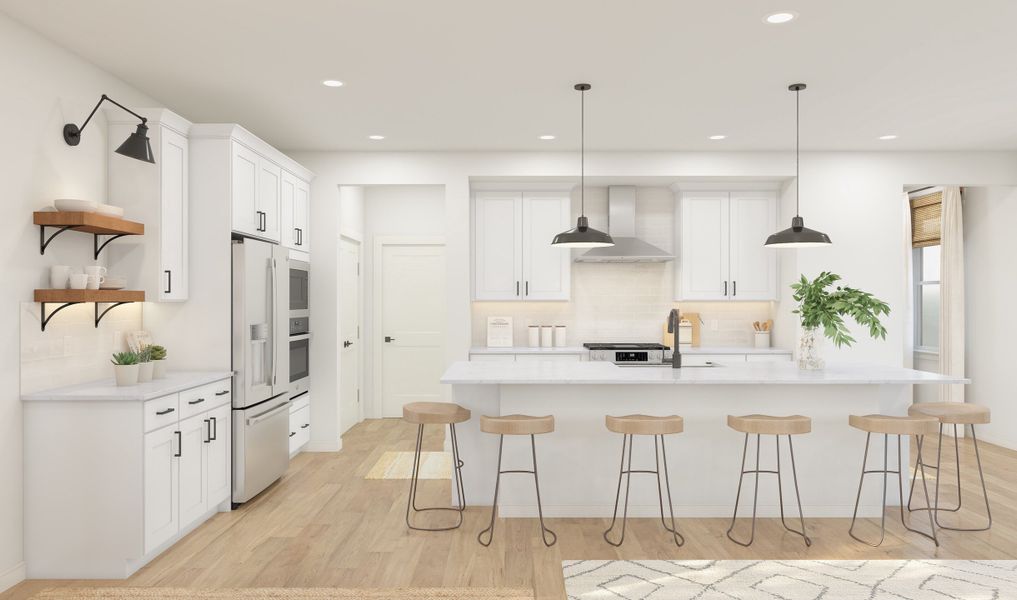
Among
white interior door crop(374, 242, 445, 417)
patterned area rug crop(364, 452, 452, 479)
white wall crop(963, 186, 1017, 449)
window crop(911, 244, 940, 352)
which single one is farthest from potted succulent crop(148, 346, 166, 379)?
window crop(911, 244, 940, 352)

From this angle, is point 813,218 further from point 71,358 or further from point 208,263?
point 71,358

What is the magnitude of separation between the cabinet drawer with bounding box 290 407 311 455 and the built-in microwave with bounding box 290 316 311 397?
0.61 ft

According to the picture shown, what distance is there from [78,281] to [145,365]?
1.84ft

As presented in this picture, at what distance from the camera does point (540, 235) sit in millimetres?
6320

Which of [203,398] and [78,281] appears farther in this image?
[203,398]

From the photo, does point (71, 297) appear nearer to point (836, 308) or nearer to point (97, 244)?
point (97, 244)

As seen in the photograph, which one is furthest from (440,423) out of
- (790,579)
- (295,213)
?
(295,213)

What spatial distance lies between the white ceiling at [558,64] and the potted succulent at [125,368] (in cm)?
169

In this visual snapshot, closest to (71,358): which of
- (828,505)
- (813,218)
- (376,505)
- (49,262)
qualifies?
(49,262)

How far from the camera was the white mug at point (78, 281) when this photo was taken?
3.34 meters

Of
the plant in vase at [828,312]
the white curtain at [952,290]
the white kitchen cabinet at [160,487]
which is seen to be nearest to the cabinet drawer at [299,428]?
the white kitchen cabinet at [160,487]

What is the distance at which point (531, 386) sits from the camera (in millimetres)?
4078

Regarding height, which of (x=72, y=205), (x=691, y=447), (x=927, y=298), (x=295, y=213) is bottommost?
(x=691, y=447)

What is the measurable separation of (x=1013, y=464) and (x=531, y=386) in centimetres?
433
